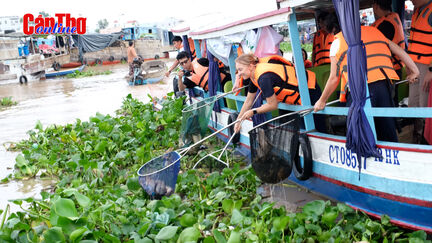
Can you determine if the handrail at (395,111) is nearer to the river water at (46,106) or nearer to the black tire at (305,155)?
the black tire at (305,155)

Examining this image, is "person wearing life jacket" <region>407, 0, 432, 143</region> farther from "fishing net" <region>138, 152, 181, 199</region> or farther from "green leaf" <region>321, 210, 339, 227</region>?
"fishing net" <region>138, 152, 181, 199</region>

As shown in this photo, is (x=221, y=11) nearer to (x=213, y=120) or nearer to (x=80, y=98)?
(x=213, y=120)

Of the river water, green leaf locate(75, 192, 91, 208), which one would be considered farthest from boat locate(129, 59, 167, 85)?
green leaf locate(75, 192, 91, 208)

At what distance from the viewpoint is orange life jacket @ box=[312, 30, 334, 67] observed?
5.78 meters

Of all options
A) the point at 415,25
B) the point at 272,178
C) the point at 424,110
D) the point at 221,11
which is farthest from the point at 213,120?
the point at 424,110

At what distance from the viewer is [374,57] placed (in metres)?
3.41

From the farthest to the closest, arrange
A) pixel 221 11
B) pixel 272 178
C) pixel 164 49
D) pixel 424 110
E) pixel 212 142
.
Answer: pixel 164 49, pixel 212 142, pixel 221 11, pixel 272 178, pixel 424 110

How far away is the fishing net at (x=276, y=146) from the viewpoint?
3.83m

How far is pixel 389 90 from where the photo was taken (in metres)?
3.46

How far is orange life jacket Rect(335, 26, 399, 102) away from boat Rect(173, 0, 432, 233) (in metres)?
0.32

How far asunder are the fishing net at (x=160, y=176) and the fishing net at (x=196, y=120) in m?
1.40

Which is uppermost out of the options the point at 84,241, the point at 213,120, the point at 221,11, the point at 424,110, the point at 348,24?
the point at 221,11

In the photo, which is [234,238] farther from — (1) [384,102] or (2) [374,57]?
(2) [374,57]

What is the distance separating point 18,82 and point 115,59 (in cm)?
945
